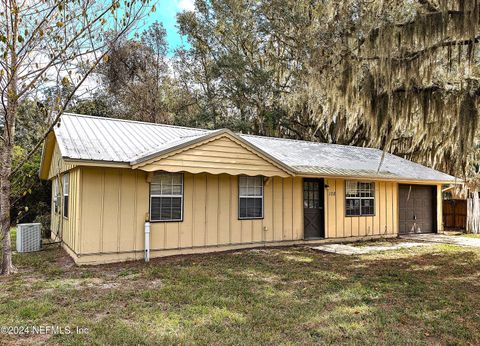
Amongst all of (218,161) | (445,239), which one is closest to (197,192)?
(218,161)

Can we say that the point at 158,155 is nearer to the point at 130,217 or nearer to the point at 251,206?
the point at 130,217

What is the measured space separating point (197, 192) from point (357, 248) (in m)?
4.99

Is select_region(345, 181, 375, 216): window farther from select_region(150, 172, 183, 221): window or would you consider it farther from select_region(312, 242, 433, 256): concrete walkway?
select_region(150, 172, 183, 221): window

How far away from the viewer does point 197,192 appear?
29.8 ft

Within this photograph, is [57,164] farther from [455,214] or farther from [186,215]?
[455,214]

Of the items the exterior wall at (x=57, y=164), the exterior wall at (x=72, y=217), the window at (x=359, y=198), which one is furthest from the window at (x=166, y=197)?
the window at (x=359, y=198)

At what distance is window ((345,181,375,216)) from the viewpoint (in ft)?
39.3

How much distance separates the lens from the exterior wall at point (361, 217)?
11.5 m

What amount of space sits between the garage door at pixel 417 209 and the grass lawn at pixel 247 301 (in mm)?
5199

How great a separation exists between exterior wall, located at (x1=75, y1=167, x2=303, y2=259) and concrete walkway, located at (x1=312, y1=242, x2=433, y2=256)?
989 mm

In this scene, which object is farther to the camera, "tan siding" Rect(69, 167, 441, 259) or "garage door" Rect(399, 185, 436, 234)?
"garage door" Rect(399, 185, 436, 234)

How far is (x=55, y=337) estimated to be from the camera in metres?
4.02

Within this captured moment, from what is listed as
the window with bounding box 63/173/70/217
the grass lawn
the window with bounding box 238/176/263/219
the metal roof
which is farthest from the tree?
the window with bounding box 238/176/263/219

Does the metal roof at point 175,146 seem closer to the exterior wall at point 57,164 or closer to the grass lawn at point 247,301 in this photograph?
the exterior wall at point 57,164
